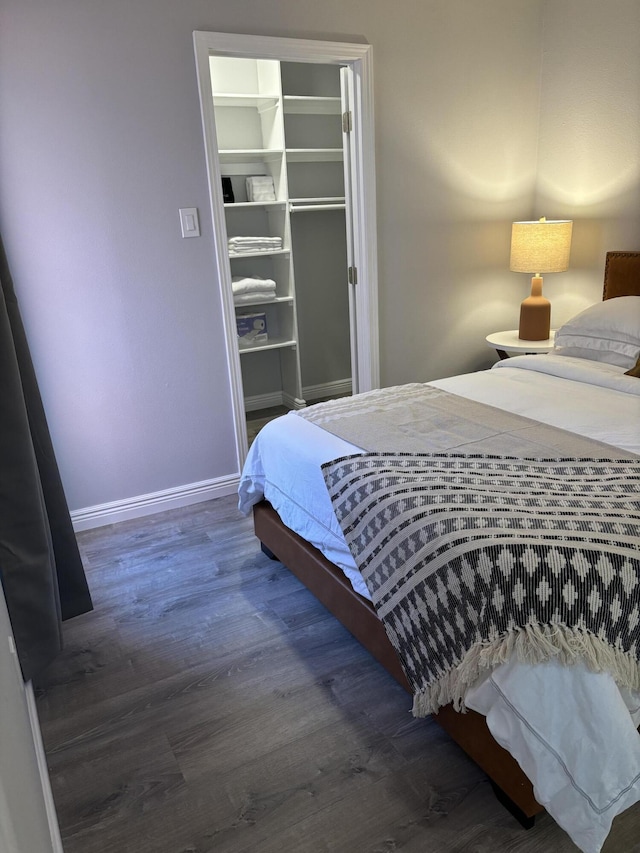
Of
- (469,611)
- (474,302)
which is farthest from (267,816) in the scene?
(474,302)

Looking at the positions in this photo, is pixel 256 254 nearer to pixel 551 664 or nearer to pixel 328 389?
pixel 328 389

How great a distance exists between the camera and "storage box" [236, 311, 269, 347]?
14.2 feet

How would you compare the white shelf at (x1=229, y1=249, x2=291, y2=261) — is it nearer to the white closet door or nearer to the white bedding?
the white closet door

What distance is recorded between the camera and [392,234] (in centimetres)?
340

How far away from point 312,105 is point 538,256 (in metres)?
1.91

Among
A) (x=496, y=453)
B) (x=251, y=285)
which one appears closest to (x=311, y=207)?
(x=251, y=285)

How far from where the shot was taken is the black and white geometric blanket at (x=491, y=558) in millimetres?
1301

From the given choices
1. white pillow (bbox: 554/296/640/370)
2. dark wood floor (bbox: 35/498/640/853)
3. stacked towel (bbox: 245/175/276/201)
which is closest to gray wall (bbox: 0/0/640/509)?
white pillow (bbox: 554/296/640/370)

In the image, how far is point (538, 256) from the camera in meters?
3.44

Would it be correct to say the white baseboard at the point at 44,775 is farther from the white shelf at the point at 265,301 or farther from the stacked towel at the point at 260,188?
the stacked towel at the point at 260,188

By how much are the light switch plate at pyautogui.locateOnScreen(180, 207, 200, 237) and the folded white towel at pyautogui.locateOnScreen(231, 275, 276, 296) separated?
1232 millimetres

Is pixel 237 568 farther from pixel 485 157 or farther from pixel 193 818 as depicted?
pixel 485 157

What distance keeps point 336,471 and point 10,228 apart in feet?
5.71

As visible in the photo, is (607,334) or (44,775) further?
(607,334)
